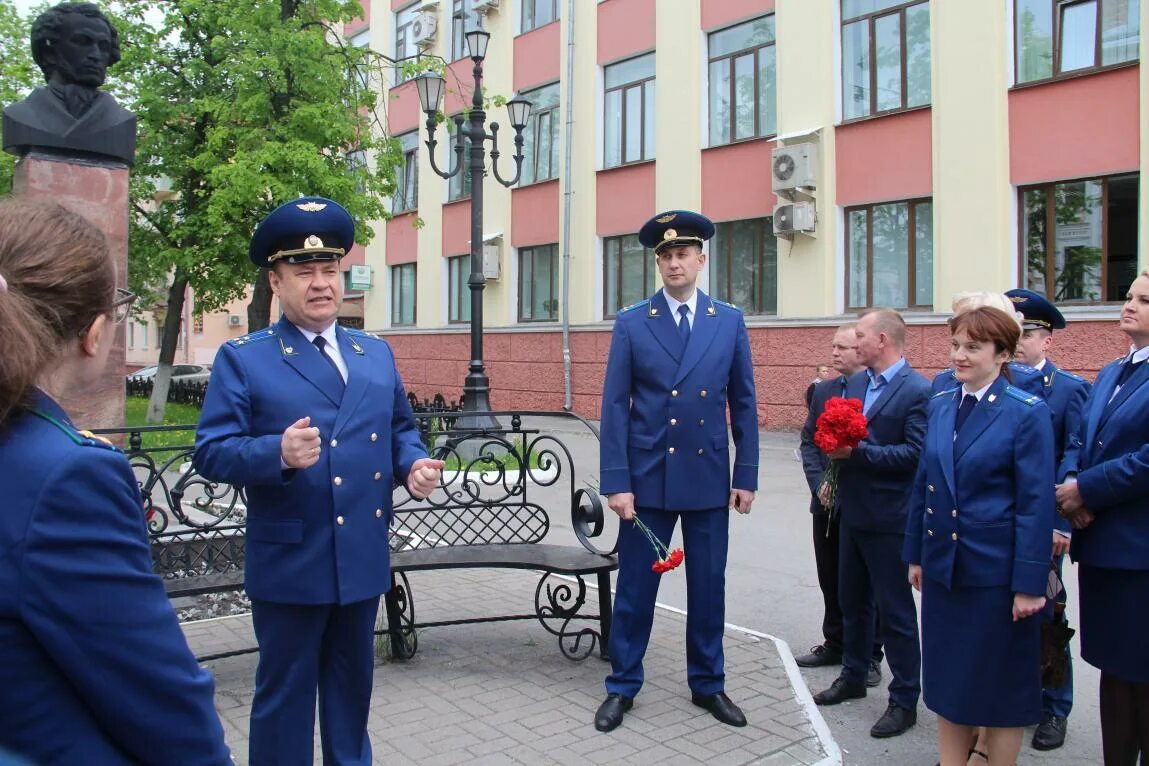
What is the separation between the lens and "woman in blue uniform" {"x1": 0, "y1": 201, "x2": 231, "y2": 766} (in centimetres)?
126

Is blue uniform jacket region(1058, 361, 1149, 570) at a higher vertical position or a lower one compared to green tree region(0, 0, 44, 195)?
lower

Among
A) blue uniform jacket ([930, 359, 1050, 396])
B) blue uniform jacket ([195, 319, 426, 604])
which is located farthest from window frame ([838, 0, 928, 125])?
blue uniform jacket ([195, 319, 426, 604])

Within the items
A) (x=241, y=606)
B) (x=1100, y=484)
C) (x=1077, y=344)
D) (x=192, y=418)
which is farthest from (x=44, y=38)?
(x=192, y=418)

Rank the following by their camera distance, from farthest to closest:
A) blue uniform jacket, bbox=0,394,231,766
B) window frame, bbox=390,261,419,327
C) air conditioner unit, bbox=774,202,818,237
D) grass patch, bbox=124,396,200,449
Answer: window frame, bbox=390,261,419,327 → air conditioner unit, bbox=774,202,818,237 → grass patch, bbox=124,396,200,449 → blue uniform jacket, bbox=0,394,231,766

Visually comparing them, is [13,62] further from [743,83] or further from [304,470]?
[304,470]

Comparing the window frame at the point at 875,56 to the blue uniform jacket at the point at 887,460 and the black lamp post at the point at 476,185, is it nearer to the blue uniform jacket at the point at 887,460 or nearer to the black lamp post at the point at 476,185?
the black lamp post at the point at 476,185

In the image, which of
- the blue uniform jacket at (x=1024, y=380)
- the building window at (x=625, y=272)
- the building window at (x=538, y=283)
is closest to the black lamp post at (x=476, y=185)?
the building window at (x=625, y=272)

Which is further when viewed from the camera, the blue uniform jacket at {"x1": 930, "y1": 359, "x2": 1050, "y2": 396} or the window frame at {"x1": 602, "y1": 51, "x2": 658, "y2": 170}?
the window frame at {"x1": 602, "y1": 51, "x2": 658, "y2": 170}

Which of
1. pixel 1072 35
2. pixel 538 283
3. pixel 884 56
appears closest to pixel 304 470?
pixel 1072 35

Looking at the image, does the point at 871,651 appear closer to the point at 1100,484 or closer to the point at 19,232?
the point at 1100,484

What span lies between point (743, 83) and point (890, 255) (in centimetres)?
426

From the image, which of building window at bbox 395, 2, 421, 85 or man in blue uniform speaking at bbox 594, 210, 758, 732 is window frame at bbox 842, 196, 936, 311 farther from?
building window at bbox 395, 2, 421, 85

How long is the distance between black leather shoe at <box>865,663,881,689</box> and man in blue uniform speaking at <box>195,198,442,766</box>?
104 inches

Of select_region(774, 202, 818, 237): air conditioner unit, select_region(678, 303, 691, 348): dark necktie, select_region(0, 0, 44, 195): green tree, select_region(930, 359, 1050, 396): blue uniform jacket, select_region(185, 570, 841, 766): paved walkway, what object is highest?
select_region(0, 0, 44, 195): green tree
